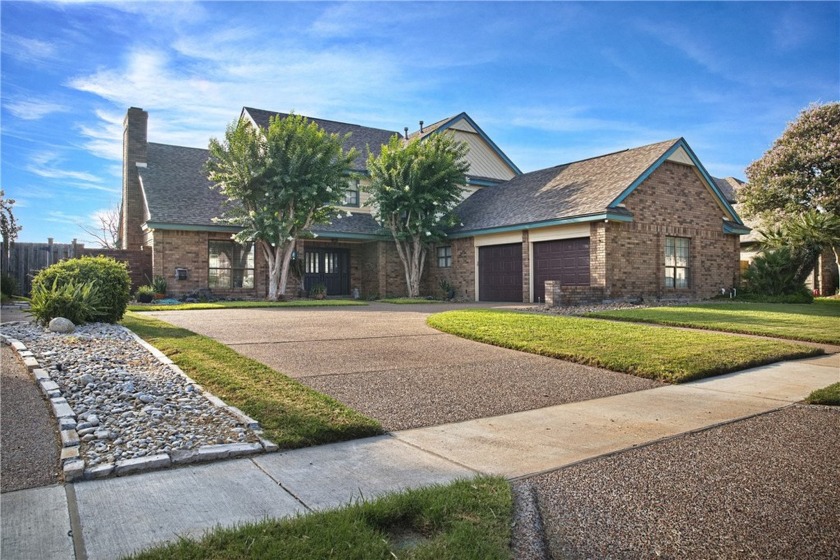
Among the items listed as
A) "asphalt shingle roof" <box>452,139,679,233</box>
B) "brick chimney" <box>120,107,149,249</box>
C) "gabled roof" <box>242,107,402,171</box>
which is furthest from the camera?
"gabled roof" <box>242,107,402,171</box>

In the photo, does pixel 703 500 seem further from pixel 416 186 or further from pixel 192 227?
pixel 192 227

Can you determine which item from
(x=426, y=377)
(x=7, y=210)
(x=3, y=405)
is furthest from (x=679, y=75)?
(x=7, y=210)

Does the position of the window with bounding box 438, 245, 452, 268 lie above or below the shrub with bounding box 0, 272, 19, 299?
above

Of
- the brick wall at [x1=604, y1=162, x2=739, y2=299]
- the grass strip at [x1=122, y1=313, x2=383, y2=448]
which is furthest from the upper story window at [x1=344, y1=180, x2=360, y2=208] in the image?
the grass strip at [x1=122, y1=313, x2=383, y2=448]

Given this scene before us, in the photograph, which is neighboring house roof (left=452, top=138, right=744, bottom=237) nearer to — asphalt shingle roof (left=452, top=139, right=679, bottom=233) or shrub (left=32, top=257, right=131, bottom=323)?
asphalt shingle roof (left=452, top=139, right=679, bottom=233)

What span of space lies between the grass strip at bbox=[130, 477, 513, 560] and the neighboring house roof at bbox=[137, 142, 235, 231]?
19.2m

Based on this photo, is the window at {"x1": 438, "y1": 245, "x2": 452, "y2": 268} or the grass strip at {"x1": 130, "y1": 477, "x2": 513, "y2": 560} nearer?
the grass strip at {"x1": 130, "y1": 477, "x2": 513, "y2": 560}

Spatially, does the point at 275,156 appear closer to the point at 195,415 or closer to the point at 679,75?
the point at 679,75

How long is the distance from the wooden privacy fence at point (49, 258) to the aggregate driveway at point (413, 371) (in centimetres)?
1074

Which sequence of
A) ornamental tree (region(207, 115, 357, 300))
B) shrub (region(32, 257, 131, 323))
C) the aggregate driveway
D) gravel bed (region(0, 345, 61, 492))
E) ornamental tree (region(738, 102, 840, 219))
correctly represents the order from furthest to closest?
1. ornamental tree (region(738, 102, 840, 219))
2. ornamental tree (region(207, 115, 357, 300))
3. shrub (region(32, 257, 131, 323))
4. the aggregate driveway
5. gravel bed (region(0, 345, 61, 492))

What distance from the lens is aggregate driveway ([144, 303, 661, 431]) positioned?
5.59 meters

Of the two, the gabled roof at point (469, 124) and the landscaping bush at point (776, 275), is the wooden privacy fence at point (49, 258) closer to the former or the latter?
the gabled roof at point (469, 124)

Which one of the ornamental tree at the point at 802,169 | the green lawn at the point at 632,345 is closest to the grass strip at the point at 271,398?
the green lawn at the point at 632,345

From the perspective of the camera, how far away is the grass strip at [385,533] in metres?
2.57
